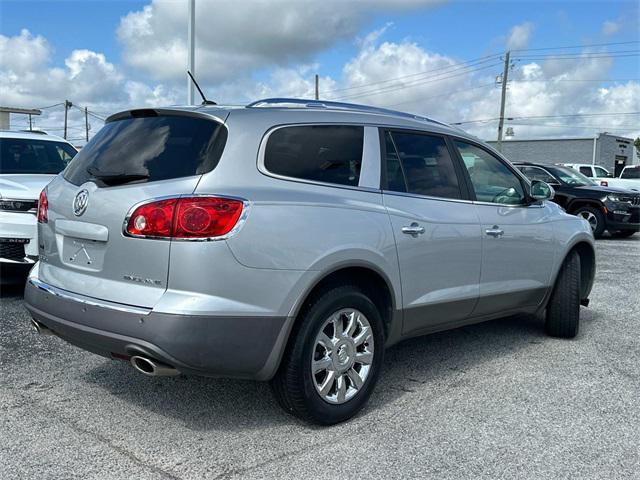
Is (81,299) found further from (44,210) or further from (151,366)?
(44,210)

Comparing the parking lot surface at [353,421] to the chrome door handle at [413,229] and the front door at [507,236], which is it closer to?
the front door at [507,236]

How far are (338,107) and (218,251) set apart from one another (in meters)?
1.44

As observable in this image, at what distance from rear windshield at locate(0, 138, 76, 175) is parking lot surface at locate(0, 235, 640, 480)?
2.94 m

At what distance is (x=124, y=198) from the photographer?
3.18 meters

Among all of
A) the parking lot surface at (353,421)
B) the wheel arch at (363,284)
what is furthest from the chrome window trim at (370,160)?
the parking lot surface at (353,421)

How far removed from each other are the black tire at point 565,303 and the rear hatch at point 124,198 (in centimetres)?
349

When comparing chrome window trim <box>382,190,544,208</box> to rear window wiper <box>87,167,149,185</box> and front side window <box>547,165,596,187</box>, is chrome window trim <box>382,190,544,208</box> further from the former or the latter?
front side window <box>547,165,596,187</box>

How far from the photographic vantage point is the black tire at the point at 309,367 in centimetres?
329

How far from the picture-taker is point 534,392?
13.5 ft

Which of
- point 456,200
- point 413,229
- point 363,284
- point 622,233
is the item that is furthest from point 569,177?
point 363,284

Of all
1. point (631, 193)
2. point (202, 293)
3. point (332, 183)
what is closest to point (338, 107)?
point (332, 183)

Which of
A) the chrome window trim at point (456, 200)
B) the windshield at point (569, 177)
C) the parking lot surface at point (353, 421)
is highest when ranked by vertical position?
the windshield at point (569, 177)

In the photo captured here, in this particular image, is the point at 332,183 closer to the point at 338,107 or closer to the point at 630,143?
the point at 338,107

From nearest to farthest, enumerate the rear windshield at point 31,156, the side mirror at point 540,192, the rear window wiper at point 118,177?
the rear window wiper at point 118,177 < the side mirror at point 540,192 < the rear windshield at point 31,156
